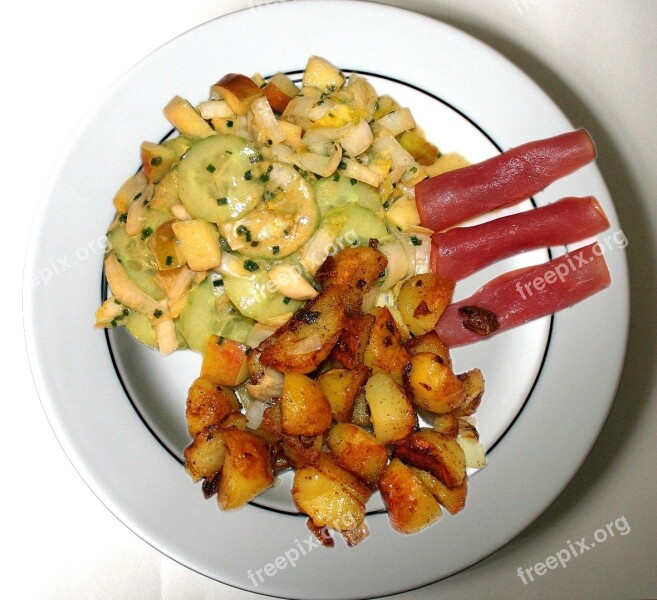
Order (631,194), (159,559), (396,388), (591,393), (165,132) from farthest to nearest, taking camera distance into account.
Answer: (631,194), (159,559), (165,132), (591,393), (396,388)

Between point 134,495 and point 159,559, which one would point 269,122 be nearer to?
point 134,495

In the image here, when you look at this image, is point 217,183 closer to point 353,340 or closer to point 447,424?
point 353,340

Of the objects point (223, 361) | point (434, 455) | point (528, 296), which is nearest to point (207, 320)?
point (223, 361)

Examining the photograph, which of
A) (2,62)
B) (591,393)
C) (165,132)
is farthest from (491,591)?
(2,62)

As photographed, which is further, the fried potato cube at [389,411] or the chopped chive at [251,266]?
the chopped chive at [251,266]

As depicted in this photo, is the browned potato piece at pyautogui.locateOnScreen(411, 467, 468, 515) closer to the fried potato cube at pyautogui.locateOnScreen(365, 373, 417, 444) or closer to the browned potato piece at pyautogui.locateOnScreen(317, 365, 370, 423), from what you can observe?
the fried potato cube at pyautogui.locateOnScreen(365, 373, 417, 444)

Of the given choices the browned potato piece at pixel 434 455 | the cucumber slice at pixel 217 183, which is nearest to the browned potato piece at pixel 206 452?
the browned potato piece at pixel 434 455

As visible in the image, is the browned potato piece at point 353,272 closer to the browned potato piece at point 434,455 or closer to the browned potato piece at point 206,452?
the browned potato piece at point 434,455
